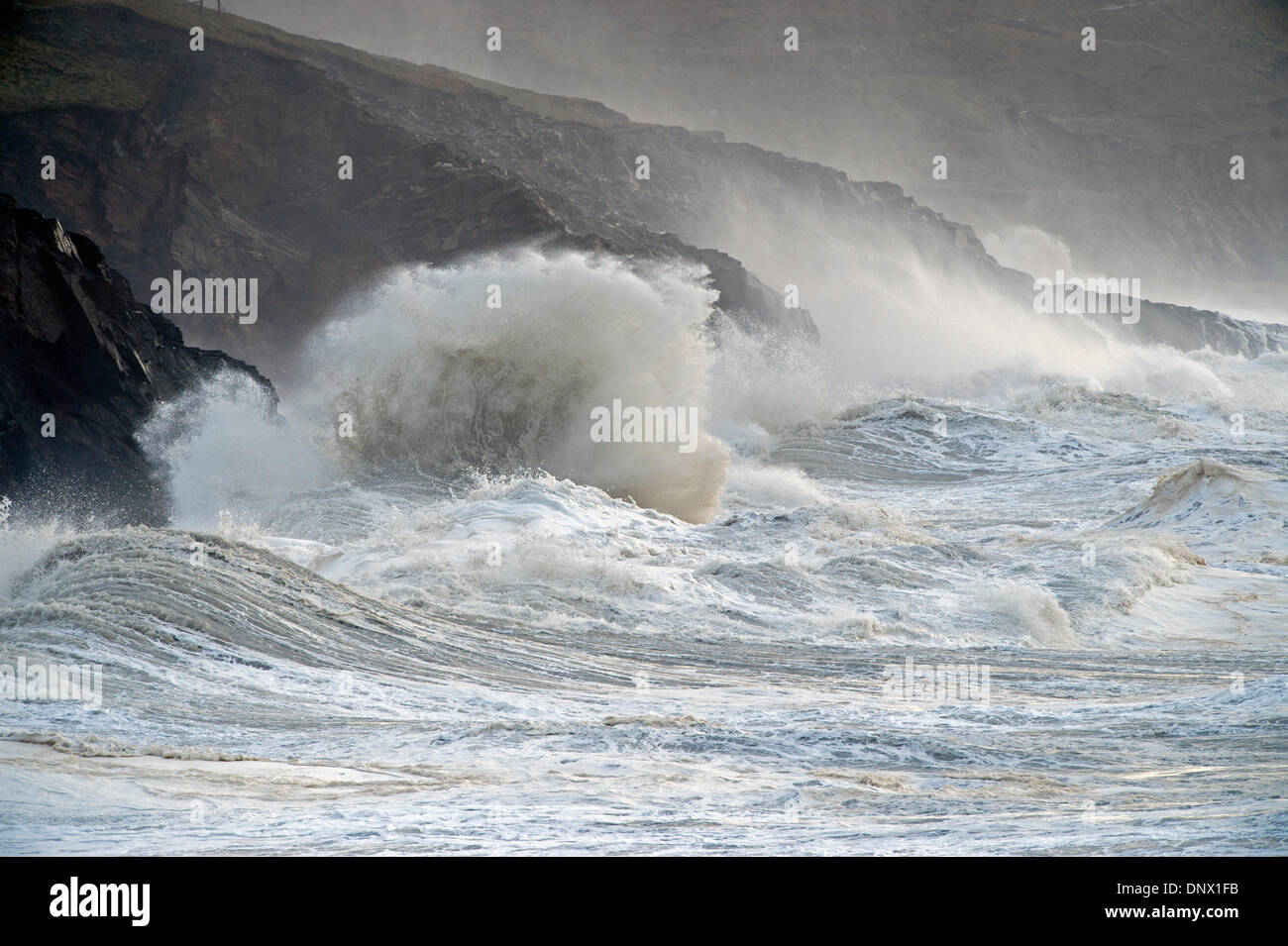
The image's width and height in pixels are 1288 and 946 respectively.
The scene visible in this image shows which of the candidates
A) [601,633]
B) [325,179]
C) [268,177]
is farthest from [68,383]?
[268,177]

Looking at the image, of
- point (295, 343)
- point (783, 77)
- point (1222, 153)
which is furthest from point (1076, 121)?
point (295, 343)

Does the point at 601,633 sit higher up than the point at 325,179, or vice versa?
the point at 325,179

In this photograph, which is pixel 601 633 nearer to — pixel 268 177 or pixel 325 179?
pixel 325 179

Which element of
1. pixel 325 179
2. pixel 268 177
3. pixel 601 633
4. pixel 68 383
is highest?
pixel 268 177

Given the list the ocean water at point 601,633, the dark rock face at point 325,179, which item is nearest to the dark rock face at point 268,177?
the dark rock face at point 325,179

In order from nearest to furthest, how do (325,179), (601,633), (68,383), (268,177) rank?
(601,633)
(68,383)
(325,179)
(268,177)

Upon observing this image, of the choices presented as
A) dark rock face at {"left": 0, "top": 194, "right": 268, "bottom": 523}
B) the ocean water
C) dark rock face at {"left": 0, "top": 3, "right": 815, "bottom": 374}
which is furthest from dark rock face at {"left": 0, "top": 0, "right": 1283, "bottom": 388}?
dark rock face at {"left": 0, "top": 194, "right": 268, "bottom": 523}
